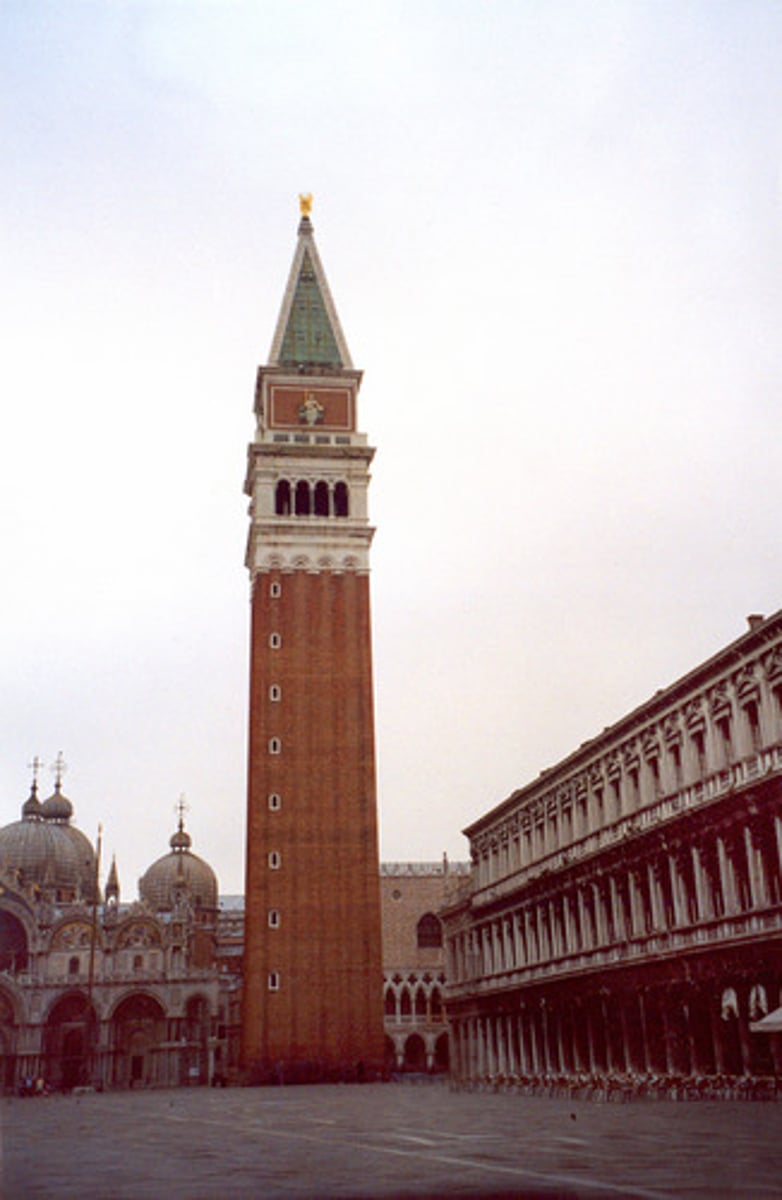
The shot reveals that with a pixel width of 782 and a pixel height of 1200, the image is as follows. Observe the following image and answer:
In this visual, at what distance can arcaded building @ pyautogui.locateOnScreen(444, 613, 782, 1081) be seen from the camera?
106 feet

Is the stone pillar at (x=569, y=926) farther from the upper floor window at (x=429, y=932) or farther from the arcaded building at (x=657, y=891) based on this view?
the upper floor window at (x=429, y=932)

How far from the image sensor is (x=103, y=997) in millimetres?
87500

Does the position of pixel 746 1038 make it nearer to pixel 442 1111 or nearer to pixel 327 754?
pixel 442 1111

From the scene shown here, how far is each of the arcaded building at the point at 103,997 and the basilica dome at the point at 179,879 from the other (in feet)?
37.0

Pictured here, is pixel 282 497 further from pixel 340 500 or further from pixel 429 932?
pixel 429 932

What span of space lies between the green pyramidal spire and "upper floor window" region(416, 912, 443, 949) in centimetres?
4333

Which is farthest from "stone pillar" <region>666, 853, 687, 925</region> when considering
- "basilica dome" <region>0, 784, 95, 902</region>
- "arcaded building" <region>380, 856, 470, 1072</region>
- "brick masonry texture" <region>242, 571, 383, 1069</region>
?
"basilica dome" <region>0, 784, 95, 902</region>

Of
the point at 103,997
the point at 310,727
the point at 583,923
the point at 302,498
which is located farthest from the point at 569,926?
the point at 103,997

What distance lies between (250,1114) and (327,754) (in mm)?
36810

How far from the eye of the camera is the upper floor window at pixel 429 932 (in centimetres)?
9431

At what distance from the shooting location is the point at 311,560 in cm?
7231

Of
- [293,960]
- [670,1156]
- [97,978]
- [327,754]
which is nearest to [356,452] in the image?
[327,754]

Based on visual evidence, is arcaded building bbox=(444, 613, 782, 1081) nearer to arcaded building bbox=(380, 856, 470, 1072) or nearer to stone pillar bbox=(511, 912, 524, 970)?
stone pillar bbox=(511, 912, 524, 970)

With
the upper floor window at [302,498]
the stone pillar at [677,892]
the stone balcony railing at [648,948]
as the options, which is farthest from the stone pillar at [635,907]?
the upper floor window at [302,498]
